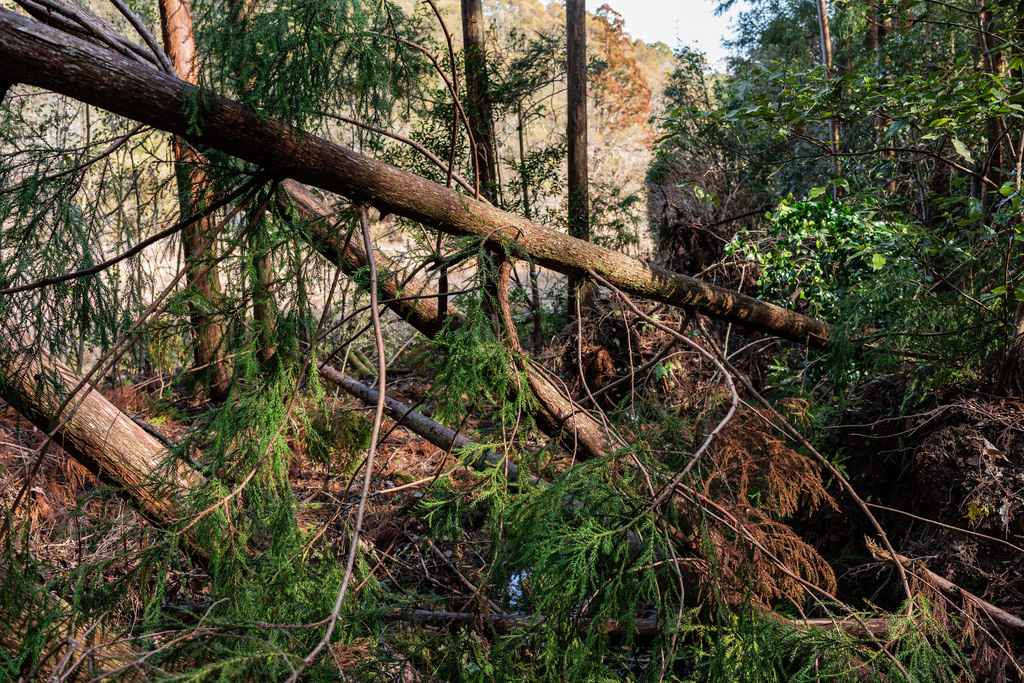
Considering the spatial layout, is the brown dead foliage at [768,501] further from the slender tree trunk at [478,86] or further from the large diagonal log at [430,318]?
the slender tree trunk at [478,86]

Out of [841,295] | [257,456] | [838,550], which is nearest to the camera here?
[257,456]

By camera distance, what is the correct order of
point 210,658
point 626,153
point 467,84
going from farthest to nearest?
1. point 626,153
2. point 467,84
3. point 210,658

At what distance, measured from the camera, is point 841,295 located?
4.27 m

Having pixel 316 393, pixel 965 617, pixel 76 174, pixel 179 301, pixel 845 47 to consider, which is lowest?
pixel 965 617

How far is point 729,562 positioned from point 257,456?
1734 mm

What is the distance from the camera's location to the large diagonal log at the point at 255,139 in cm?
178

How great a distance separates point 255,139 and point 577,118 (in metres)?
5.84

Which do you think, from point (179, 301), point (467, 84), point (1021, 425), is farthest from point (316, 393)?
point (467, 84)

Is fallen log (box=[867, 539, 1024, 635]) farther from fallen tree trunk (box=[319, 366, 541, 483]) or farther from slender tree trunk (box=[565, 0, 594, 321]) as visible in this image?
slender tree trunk (box=[565, 0, 594, 321])

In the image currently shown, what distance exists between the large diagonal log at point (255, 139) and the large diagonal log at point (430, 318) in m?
0.30

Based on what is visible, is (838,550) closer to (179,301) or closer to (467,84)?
(179,301)

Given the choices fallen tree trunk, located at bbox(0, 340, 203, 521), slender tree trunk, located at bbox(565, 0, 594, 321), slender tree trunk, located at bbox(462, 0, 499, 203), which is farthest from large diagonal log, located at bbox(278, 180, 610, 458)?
slender tree trunk, located at bbox(565, 0, 594, 321)

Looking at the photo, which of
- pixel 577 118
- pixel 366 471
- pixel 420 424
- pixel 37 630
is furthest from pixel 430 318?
pixel 577 118

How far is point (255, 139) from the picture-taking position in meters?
2.01
